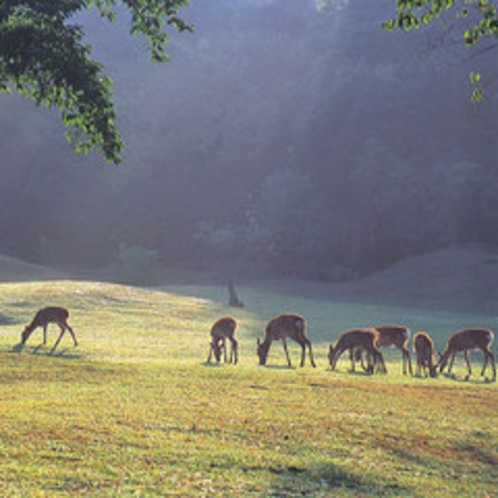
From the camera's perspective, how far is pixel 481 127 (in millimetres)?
64312

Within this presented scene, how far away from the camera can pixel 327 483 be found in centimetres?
893

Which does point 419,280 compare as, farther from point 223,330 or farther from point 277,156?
point 223,330

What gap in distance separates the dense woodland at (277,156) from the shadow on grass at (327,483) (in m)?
52.3

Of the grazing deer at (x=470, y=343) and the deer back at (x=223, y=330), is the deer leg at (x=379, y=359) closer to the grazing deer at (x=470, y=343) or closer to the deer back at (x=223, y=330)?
the grazing deer at (x=470, y=343)

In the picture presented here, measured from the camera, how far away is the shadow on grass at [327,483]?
28.2 feet

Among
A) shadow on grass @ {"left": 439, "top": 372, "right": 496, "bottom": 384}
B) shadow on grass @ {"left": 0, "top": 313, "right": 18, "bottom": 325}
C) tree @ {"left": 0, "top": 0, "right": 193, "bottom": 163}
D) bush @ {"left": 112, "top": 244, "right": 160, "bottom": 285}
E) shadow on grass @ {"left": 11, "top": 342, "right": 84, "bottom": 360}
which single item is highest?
bush @ {"left": 112, "top": 244, "right": 160, "bottom": 285}

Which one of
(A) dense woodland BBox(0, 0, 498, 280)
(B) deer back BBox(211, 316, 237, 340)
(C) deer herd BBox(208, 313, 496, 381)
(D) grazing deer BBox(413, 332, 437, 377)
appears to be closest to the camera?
(C) deer herd BBox(208, 313, 496, 381)

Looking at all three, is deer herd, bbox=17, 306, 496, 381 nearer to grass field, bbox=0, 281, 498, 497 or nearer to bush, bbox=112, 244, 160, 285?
grass field, bbox=0, 281, 498, 497

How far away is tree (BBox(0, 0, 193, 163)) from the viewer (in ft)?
42.0

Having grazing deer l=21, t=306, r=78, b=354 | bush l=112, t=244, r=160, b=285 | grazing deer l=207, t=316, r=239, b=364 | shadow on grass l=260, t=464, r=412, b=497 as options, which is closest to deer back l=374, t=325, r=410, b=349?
grazing deer l=207, t=316, r=239, b=364

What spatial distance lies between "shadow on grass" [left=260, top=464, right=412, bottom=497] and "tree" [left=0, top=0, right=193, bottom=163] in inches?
255

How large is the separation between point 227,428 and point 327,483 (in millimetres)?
2295

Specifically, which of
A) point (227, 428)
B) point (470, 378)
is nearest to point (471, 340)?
point (470, 378)

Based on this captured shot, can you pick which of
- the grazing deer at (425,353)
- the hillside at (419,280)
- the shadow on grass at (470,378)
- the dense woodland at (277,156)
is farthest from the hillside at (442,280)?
the grazing deer at (425,353)
